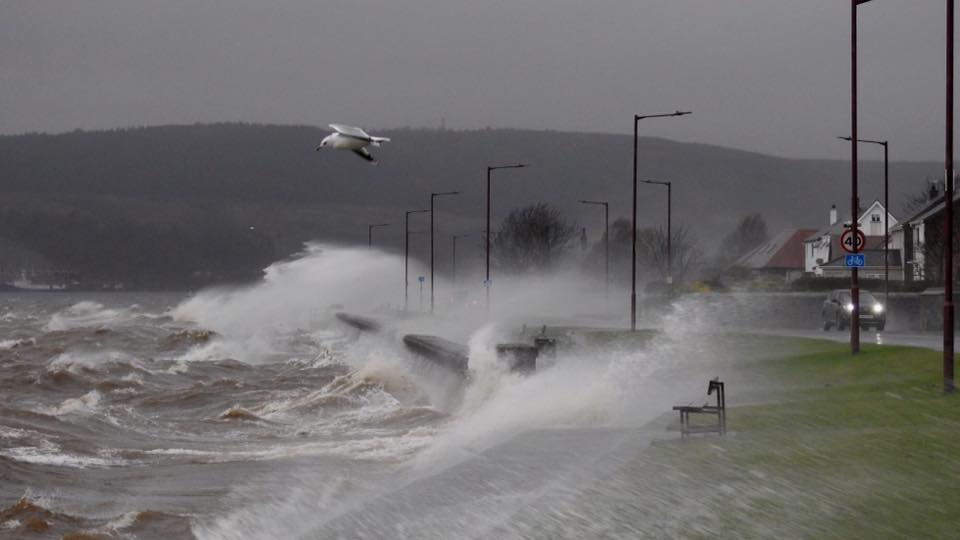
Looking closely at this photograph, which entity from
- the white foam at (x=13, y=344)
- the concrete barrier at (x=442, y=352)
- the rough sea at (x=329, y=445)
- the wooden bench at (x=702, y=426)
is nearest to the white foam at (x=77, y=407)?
the rough sea at (x=329, y=445)

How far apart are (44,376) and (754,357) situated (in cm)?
2237

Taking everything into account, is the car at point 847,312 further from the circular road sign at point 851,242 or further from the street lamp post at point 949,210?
the street lamp post at point 949,210

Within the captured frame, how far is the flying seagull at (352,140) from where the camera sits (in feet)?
52.4

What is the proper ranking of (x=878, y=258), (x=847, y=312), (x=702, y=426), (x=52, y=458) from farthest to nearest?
1. (x=878, y=258)
2. (x=847, y=312)
3. (x=52, y=458)
4. (x=702, y=426)

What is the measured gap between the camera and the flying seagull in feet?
52.4

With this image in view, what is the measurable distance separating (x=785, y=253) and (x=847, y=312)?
91542 mm

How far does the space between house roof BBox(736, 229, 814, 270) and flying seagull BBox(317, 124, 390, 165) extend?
5190 inches

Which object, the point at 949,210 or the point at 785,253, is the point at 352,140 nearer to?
the point at 949,210

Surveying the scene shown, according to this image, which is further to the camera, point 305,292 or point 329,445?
point 305,292

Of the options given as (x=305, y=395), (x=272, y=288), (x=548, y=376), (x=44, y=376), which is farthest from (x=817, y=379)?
(x=272, y=288)

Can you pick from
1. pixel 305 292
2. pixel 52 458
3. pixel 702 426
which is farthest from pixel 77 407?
pixel 305 292

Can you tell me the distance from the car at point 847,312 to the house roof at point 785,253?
284 ft

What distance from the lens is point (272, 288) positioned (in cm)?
14612

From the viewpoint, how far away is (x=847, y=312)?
183 feet
